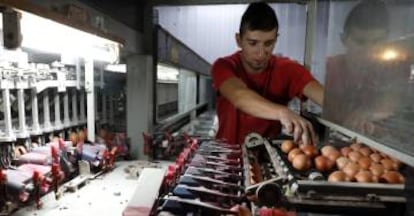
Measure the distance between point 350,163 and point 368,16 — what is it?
1.72ft

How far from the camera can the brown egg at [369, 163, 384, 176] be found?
1025 millimetres

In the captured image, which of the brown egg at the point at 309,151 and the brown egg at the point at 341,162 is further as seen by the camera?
the brown egg at the point at 309,151

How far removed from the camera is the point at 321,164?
1.19 meters

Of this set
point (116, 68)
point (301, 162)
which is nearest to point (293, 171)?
point (301, 162)

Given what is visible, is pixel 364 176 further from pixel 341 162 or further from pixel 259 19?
pixel 259 19

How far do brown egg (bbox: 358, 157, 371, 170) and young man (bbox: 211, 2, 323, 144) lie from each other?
450 mm

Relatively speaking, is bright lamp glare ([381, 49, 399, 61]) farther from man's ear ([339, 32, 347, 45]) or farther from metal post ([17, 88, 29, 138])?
metal post ([17, 88, 29, 138])

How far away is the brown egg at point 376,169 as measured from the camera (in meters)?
1.02

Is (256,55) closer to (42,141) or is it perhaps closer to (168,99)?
(42,141)

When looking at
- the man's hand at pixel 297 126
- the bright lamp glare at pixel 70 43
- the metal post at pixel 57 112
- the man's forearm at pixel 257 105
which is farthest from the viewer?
the metal post at pixel 57 112

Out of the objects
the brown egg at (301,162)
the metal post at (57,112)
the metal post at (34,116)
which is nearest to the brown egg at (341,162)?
the brown egg at (301,162)

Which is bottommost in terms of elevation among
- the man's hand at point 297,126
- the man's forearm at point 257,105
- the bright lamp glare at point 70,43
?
the man's hand at point 297,126

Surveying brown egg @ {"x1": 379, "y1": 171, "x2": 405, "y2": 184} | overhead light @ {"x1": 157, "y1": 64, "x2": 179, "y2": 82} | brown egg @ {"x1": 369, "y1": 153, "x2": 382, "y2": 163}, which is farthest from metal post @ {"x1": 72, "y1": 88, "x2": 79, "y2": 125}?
brown egg @ {"x1": 379, "y1": 171, "x2": 405, "y2": 184}

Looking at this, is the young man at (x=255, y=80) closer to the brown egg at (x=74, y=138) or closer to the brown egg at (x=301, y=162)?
the brown egg at (x=301, y=162)
